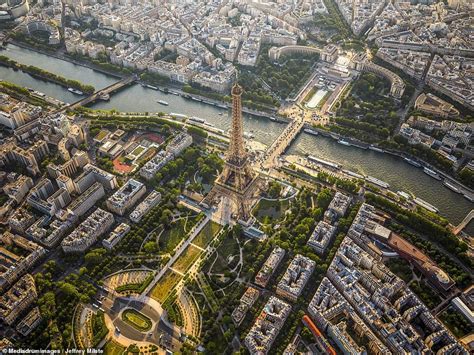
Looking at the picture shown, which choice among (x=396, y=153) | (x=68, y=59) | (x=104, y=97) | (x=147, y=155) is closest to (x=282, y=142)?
(x=396, y=153)

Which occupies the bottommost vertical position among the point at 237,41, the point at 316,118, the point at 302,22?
the point at 316,118

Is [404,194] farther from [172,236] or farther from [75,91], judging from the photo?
[75,91]

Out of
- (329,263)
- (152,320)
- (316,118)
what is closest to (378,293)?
(329,263)

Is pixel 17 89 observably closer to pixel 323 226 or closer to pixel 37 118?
pixel 37 118

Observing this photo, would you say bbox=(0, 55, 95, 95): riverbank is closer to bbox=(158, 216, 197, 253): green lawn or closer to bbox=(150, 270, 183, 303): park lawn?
bbox=(158, 216, 197, 253): green lawn

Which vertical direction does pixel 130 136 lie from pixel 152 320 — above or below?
above
